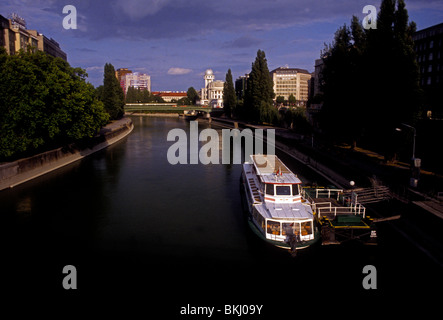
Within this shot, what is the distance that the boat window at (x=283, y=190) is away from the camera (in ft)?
92.6

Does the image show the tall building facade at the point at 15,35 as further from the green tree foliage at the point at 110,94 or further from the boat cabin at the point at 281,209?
the boat cabin at the point at 281,209

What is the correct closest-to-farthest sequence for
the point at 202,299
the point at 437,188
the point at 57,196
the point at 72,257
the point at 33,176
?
the point at 202,299 → the point at 72,257 → the point at 437,188 → the point at 57,196 → the point at 33,176

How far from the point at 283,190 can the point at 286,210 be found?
94.7 inches

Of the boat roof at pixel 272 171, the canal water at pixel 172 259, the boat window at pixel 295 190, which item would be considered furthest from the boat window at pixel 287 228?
the boat roof at pixel 272 171

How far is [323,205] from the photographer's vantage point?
31031 mm

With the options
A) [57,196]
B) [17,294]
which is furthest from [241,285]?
[57,196]

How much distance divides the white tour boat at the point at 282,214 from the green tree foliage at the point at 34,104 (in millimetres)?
29717

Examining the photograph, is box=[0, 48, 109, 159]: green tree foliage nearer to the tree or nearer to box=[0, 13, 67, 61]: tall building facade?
box=[0, 13, 67, 61]: tall building facade

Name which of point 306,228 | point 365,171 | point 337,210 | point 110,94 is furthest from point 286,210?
point 110,94

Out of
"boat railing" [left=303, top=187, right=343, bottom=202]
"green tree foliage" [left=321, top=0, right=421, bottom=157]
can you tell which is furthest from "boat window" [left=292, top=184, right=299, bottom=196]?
"green tree foliage" [left=321, top=0, right=421, bottom=157]

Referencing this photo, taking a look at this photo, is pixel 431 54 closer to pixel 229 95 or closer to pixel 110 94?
pixel 229 95

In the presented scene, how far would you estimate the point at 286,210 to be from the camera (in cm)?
2628

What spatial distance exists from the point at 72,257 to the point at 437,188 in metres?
28.6

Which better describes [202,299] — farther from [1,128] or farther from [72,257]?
[1,128]
